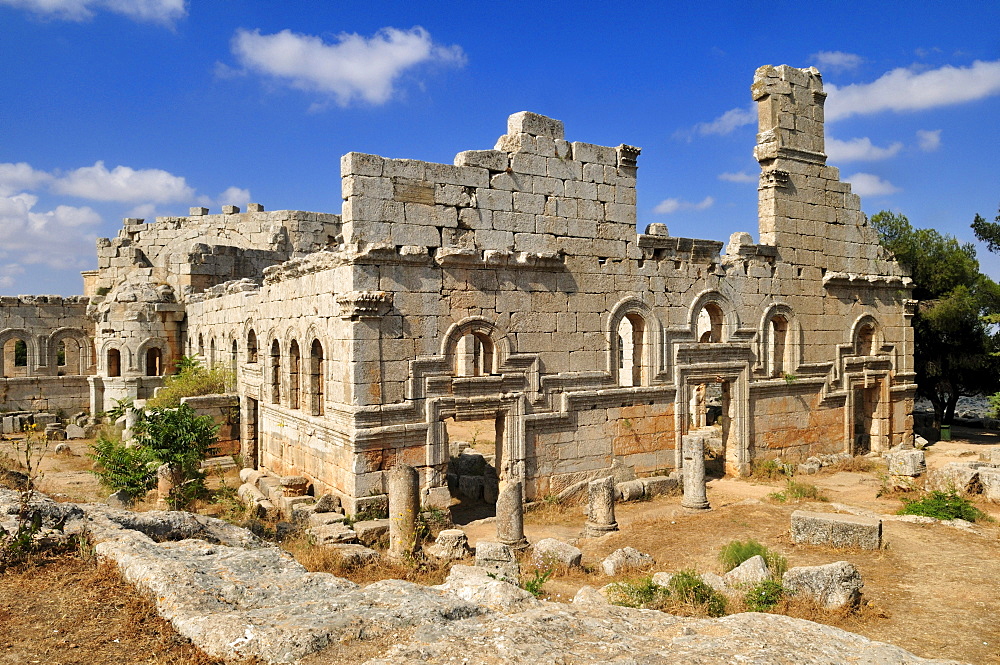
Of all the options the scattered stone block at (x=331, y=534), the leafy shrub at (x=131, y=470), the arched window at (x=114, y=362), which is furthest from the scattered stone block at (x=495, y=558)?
the arched window at (x=114, y=362)

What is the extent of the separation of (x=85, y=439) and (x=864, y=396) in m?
21.9

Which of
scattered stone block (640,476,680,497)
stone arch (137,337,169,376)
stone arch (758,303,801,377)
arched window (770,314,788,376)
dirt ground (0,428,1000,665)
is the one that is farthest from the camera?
stone arch (137,337,169,376)

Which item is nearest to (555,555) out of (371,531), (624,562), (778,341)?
(624,562)

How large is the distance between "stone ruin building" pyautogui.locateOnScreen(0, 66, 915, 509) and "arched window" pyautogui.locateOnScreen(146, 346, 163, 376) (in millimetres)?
987

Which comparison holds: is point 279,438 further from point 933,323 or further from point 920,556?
point 933,323

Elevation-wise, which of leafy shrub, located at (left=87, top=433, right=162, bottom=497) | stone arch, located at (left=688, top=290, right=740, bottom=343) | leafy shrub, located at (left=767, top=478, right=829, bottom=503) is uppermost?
stone arch, located at (left=688, top=290, right=740, bottom=343)

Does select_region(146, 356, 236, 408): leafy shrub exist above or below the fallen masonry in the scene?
above

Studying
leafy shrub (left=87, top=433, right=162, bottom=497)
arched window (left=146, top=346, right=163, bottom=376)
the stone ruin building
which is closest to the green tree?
the stone ruin building

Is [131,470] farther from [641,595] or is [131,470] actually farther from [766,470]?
[766,470]

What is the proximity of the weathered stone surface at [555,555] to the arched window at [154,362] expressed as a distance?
1642 centimetres

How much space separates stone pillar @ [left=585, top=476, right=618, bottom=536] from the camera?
35.5ft

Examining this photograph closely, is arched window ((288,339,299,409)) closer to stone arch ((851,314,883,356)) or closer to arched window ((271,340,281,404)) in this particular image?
arched window ((271,340,281,404))

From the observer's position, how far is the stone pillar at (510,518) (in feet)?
32.3

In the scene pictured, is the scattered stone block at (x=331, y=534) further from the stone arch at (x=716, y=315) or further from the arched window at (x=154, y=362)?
the arched window at (x=154, y=362)
